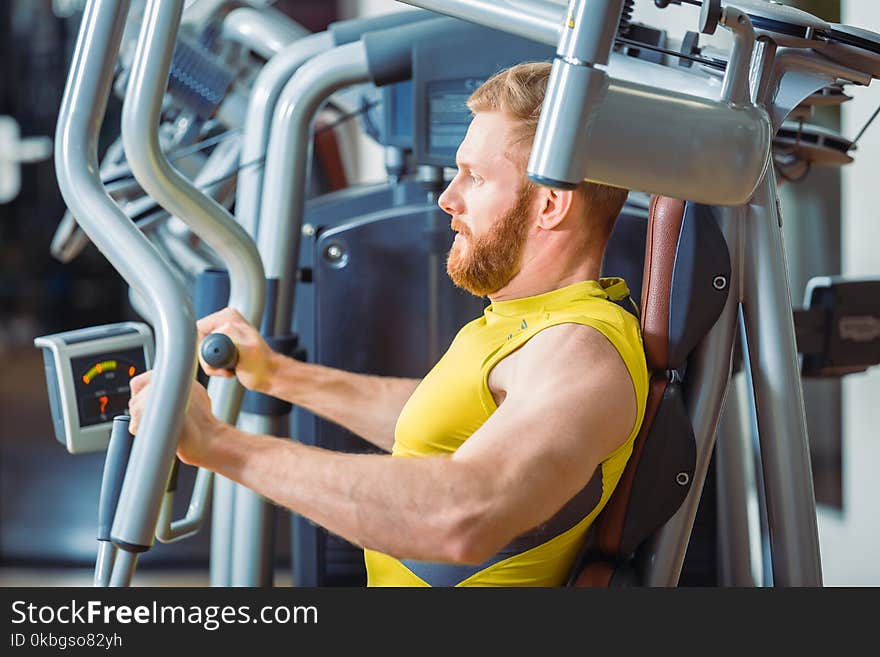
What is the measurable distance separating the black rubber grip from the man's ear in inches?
17.4

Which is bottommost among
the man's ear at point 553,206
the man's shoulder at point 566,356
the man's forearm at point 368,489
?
the man's forearm at point 368,489

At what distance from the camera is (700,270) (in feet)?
3.46

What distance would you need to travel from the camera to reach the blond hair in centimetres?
113

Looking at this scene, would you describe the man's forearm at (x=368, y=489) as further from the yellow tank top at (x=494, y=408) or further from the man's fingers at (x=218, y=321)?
the man's fingers at (x=218, y=321)

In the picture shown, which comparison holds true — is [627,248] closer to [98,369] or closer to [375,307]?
[375,307]

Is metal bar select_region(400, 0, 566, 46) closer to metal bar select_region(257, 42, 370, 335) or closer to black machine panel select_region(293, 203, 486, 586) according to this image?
metal bar select_region(257, 42, 370, 335)

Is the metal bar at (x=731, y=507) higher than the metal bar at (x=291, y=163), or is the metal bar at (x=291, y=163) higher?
the metal bar at (x=291, y=163)

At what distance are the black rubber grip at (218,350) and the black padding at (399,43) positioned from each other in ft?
1.71

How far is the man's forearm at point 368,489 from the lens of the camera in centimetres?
95

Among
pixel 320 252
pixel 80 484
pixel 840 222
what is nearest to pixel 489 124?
pixel 320 252

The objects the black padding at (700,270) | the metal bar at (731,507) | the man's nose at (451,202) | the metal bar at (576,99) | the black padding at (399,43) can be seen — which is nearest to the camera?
the metal bar at (576,99)

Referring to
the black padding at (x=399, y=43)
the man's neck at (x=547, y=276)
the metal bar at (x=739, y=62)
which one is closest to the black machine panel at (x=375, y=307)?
the black padding at (x=399, y=43)

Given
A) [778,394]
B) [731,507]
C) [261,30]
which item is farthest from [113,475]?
[261,30]

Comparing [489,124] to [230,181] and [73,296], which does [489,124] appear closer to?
[230,181]
